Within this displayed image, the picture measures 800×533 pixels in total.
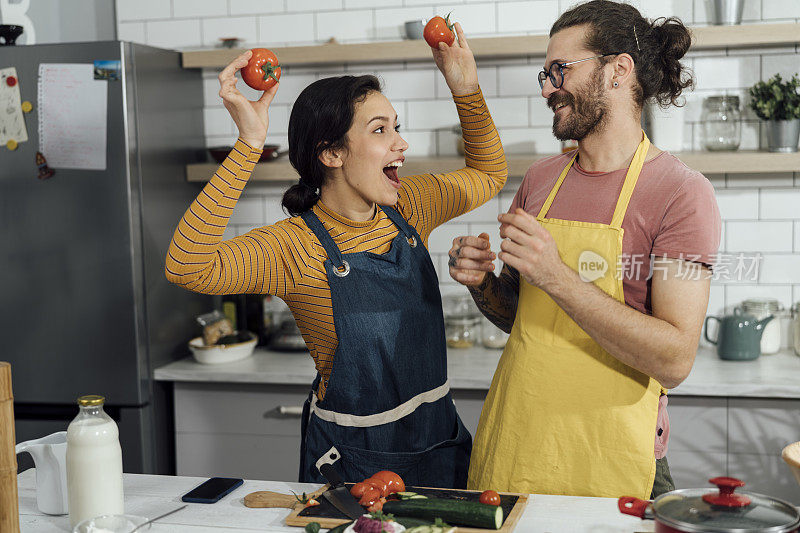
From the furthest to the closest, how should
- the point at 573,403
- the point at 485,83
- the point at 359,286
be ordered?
the point at 485,83 < the point at 359,286 < the point at 573,403

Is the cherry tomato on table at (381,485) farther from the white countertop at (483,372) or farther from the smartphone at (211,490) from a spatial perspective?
the white countertop at (483,372)

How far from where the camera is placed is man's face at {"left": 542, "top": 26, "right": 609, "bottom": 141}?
194cm

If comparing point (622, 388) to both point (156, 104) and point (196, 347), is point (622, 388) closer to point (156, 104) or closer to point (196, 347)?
point (196, 347)

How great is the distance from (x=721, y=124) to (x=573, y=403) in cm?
185

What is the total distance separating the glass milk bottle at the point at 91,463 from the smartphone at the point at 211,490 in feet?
0.62

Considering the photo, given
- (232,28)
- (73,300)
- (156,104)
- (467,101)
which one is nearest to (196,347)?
(73,300)

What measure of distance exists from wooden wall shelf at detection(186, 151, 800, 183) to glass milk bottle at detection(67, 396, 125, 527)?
194 cm

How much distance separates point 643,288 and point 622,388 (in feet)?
0.73

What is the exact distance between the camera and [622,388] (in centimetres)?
184

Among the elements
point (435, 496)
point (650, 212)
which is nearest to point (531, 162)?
point (650, 212)

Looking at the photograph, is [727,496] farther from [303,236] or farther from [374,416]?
[303,236]

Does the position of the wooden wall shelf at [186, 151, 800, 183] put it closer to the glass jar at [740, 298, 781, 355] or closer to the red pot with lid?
the glass jar at [740, 298, 781, 355]

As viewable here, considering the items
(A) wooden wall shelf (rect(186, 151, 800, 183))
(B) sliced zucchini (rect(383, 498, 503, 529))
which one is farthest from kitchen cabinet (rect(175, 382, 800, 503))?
(B) sliced zucchini (rect(383, 498, 503, 529))

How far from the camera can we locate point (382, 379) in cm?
203
